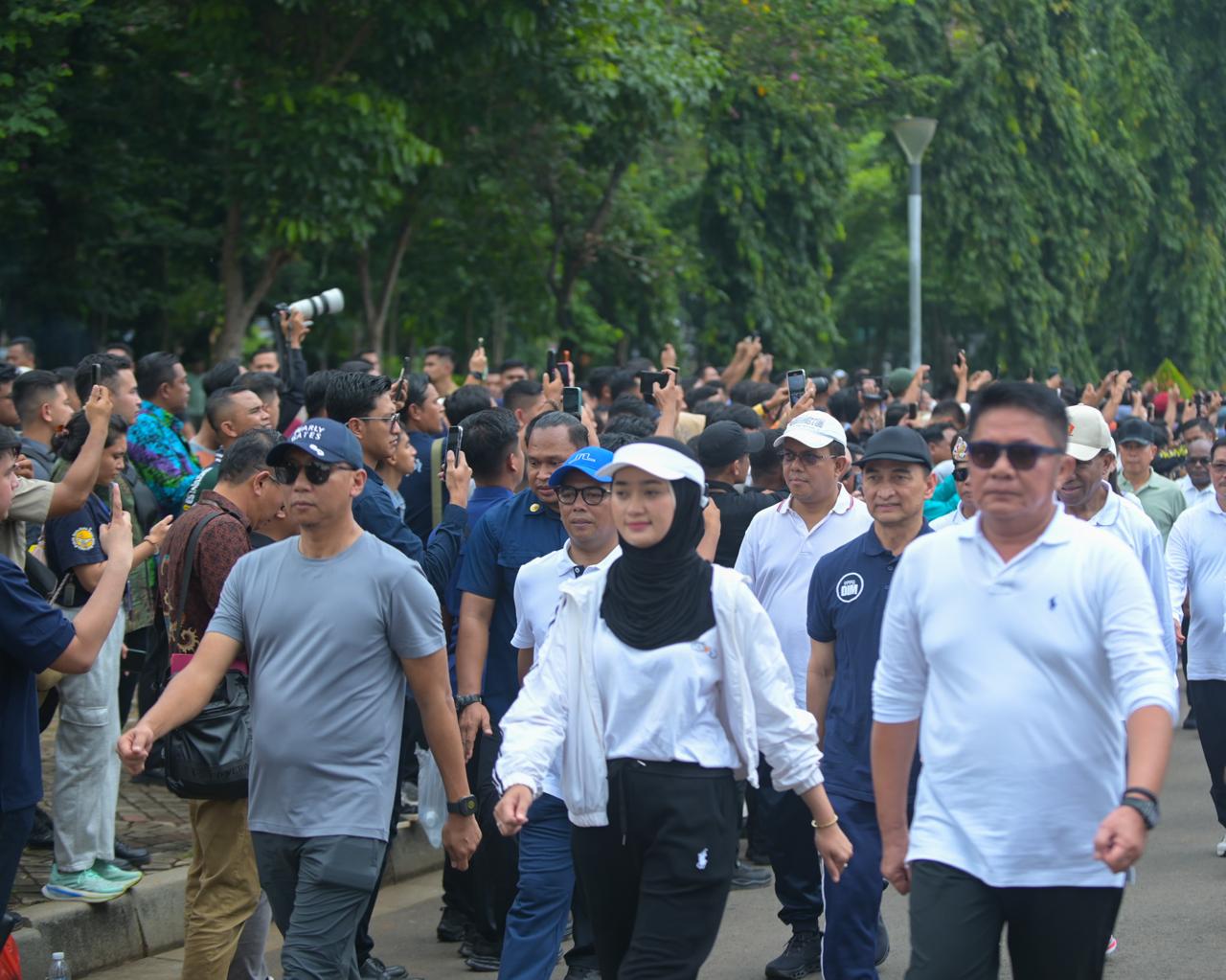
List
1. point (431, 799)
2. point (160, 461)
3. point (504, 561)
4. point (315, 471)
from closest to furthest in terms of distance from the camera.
Result: 1. point (315, 471)
2. point (504, 561)
3. point (431, 799)
4. point (160, 461)

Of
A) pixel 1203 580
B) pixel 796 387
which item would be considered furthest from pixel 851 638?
pixel 796 387

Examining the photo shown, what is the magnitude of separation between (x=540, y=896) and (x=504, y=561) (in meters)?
1.30

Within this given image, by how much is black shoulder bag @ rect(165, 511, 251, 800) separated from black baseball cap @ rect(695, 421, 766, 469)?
2.97 m

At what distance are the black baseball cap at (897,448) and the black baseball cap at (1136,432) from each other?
20.2 ft

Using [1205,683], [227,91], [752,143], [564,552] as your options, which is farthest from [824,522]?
[752,143]

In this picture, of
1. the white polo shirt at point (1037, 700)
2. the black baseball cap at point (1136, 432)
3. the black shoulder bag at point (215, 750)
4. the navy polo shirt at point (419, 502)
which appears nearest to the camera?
the white polo shirt at point (1037, 700)

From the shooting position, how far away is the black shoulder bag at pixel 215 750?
17.3ft

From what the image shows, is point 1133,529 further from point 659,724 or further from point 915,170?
point 915,170

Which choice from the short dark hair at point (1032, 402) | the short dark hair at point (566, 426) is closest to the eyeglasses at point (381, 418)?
the short dark hair at point (566, 426)

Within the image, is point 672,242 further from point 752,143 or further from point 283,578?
point 283,578

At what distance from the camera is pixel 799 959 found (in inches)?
258

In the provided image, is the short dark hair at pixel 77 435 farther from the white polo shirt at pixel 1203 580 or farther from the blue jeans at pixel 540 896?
the white polo shirt at pixel 1203 580

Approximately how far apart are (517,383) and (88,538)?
3519 millimetres

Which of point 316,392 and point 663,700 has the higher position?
point 316,392
